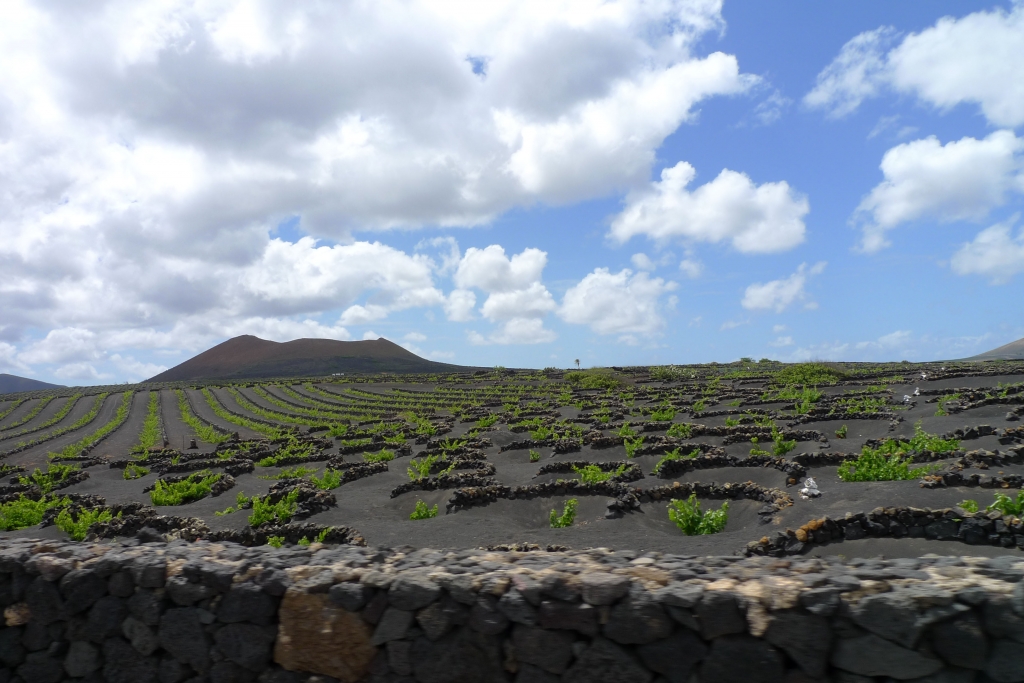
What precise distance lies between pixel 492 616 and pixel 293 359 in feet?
366

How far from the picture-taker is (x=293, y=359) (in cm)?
10938

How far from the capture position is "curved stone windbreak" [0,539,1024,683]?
13.6ft

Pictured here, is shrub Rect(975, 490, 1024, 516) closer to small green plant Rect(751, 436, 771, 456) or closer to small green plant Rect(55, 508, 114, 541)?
small green plant Rect(751, 436, 771, 456)

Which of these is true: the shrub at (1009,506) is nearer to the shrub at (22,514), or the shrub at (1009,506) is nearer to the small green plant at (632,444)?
the small green plant at (632,444)

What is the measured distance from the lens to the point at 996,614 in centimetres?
399

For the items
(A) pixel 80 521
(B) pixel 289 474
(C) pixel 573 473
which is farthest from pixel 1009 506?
(B) pixel 289 474

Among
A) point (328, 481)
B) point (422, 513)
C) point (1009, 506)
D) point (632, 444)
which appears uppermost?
point (1009, 506)

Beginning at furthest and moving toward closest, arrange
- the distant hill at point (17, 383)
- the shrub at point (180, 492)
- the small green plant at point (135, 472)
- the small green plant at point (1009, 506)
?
the distant hill at point (17, 383) → the small green plant at point (135, 472) → the shrub at point (180, 492) → the small green plant at point (1009, 506)

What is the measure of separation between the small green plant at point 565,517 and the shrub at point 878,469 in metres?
5.56

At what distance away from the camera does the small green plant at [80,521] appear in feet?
42.2

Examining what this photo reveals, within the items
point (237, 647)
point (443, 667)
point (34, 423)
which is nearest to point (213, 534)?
point (237, 647)

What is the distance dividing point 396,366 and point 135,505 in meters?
87.5

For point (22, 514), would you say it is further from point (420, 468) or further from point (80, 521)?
point (420, 468)

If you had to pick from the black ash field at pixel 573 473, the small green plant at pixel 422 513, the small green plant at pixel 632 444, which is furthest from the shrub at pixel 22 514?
the small green plant at pixel 632 444
